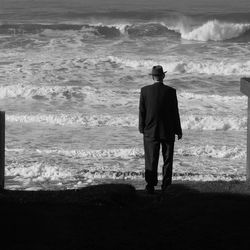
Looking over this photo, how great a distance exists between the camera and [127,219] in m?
6.56

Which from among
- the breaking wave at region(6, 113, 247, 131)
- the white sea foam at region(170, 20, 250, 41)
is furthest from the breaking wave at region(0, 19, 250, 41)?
the breaking wave at region(6, 113, 247, 131)

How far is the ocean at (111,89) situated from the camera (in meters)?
13.1

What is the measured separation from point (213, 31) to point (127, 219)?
33.3 m

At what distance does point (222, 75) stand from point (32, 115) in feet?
30.3

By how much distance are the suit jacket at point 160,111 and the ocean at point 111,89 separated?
3080 mm

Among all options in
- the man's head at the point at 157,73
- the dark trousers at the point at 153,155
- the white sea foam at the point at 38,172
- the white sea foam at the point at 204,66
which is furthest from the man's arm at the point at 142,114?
the white sea foam at the point at 204,66

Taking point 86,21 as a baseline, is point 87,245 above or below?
below

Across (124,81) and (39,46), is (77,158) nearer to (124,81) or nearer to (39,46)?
(124,81)

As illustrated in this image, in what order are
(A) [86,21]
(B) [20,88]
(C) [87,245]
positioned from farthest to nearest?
(A) [86,21] → (B) [20,88] → (C) [87,245]

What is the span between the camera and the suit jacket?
780cm

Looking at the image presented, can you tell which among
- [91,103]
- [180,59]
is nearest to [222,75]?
[180,59]

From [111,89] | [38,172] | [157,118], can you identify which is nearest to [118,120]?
[111,89]

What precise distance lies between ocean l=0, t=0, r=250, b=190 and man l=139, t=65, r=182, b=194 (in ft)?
9.84

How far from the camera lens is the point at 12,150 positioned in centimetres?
1441
